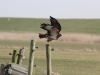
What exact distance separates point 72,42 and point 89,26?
36841 millimetres

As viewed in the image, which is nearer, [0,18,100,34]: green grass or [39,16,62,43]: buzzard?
[39,16,62,43]: buzzard

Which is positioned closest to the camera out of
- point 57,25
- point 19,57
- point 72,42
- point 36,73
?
point 57,25

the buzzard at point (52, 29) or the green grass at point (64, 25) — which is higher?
the green grass at point (64, 25)

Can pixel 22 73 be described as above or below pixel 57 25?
below

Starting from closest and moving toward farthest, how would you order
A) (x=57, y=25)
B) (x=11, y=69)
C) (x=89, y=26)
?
1. (x=57, y=25)
2. (x=11, y=69)
3. (x=89, y=26)

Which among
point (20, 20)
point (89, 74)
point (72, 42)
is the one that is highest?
point (20, 20)

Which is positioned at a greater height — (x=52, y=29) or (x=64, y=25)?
(x=64, y=25)

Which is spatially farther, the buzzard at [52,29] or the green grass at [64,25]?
the green grass at [64,25]

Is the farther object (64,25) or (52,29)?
(64,25)

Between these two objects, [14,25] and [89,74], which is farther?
[14,25]

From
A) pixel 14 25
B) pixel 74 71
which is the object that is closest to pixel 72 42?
pixel 74 71

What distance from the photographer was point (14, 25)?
95.8 metres

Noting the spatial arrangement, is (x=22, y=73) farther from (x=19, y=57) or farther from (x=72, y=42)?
(x=72, y=42)

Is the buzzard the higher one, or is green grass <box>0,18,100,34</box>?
green grass <box>0,18,100,34</box>
